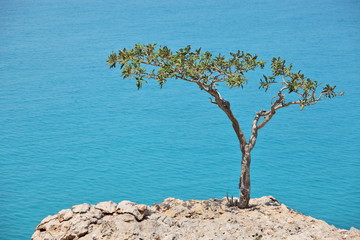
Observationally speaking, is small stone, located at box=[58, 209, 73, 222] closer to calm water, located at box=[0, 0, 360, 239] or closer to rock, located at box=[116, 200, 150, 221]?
rock, located at box=[116, 200, 150, 221]

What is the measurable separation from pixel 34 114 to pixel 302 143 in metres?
8.77

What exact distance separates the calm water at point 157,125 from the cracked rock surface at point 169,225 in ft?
10.4

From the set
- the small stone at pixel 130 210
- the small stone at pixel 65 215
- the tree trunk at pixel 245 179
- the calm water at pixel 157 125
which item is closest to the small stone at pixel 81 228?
the small stone at pixel 65 215

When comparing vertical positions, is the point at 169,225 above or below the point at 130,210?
below

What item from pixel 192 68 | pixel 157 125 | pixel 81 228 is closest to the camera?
pixel 81 228

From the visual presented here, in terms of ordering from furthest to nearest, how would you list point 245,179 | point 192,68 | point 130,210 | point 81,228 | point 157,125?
point 157,125, point 245,179, point 192,68, point 130,210, point 81,228

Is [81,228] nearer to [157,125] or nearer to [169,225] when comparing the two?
[169,225]

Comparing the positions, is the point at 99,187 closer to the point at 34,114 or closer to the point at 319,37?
the point at 34,114

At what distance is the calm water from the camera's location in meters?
13.1

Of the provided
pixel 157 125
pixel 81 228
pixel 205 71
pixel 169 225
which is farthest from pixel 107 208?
pixel 157 125

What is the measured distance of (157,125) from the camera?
17.6 metres

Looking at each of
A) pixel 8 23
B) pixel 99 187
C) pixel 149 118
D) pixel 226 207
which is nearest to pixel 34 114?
pixel 149 118

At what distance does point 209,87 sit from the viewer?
948 centimetres

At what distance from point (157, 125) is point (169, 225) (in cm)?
923
